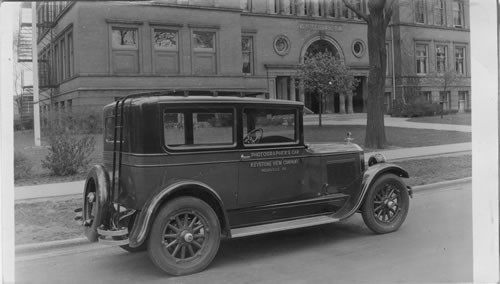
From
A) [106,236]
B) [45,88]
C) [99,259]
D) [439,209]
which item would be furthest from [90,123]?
[439,209]

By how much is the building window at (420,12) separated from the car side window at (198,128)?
3.87 meters

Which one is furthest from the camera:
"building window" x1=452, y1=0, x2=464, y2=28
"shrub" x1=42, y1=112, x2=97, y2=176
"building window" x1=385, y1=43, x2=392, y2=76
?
"building window" x1=385, y1=43, x2=392, y2=76

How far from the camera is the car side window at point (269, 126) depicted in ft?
15.5

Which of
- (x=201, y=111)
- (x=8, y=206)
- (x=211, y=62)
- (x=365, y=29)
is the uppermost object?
(x=365, y=29)

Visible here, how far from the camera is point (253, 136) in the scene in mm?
4801

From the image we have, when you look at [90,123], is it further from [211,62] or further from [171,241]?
[171,241]

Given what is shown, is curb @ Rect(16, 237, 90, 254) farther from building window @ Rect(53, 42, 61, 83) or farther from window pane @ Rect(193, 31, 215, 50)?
window pane @ Rect(193, 31, 215, 50)

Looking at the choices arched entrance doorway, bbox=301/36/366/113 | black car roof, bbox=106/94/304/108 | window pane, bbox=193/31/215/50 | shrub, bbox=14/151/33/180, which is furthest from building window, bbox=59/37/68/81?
arched entrance doorway, bbox=301/36/366/113

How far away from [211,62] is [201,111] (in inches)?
131

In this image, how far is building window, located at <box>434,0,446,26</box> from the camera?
19.0 feet

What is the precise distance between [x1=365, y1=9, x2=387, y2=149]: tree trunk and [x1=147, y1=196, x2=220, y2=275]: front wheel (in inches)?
271

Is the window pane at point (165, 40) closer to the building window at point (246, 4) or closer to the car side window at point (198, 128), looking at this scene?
the building window at point (246, 4)

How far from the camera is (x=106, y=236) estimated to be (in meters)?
4.26

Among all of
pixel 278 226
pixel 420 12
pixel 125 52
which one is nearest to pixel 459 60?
pixel 420 12
